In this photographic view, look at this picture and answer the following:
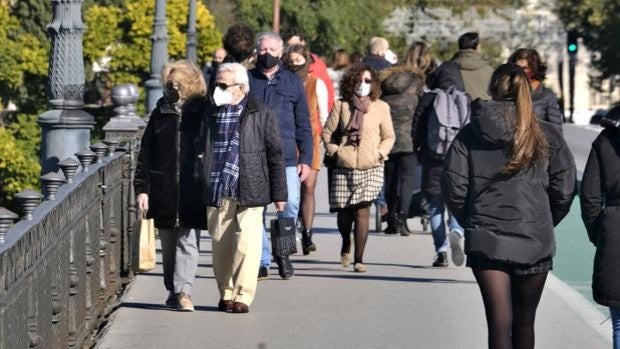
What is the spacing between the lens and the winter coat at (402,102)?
645 inches

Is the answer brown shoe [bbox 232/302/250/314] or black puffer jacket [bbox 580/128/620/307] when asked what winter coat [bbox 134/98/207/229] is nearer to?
brown shoe [bbox 232/302/250/314]

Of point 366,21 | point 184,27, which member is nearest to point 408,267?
point 184,27

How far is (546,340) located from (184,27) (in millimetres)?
43667

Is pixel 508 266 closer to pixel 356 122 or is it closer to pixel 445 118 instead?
pixel 356 122

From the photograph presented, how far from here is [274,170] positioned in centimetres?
1110

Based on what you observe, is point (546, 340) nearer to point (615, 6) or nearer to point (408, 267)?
point (408, 267)

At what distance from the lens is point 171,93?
11.2 metres

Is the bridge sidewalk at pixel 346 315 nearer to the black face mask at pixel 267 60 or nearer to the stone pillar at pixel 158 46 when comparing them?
the black face mask at pixel 267 60

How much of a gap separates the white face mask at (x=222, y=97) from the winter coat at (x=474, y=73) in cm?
395

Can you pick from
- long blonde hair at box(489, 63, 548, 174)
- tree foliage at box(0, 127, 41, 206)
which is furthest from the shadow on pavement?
tree foliage at box(0, 127, 41, 206)

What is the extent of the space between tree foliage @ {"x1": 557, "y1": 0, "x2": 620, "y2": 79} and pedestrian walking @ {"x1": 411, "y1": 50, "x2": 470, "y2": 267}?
75923 mm

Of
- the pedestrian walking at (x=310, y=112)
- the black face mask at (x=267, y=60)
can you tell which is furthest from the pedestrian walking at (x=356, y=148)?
the black face mask at (x=267, y=60)

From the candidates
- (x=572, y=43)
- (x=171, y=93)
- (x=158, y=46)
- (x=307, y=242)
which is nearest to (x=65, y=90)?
(x=307, y=242)

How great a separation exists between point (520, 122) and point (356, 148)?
19.8 feet
